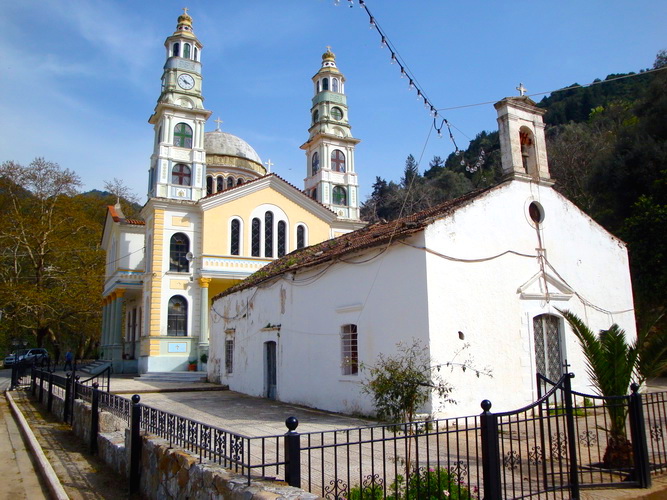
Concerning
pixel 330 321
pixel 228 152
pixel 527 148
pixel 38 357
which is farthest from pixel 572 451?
pixel 228 152

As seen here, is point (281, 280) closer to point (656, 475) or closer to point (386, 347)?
point (386, 347)

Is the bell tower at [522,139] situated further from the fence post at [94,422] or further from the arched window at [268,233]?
the arched window at [268,233]

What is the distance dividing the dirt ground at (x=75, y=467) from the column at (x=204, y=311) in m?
14.3

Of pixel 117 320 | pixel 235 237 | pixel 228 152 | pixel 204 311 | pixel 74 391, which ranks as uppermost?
pixel 228 152

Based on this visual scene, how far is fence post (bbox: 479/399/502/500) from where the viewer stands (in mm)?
4840

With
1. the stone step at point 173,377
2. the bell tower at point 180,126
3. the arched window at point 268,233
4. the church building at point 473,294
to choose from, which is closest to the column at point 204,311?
the stone step at point 173,377

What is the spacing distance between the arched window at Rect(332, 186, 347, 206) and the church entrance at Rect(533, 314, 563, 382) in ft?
76.1

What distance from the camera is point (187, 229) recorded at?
28156mm

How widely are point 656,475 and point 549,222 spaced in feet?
24.7

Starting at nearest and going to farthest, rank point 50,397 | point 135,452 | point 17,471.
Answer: point 135,452 < point 17,471 < point 50,397

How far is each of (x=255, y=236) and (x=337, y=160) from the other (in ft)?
31.0

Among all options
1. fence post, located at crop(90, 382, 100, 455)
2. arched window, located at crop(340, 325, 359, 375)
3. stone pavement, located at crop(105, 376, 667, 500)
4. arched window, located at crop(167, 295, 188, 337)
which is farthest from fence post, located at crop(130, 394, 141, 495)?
arched window, located at crop(167, 295, 188, 337)

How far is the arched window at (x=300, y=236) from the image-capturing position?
98.9ft

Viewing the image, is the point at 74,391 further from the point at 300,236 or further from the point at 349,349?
the point at 300,236
